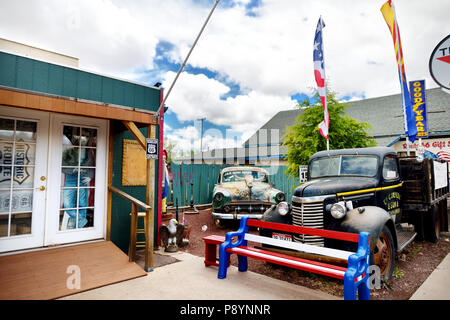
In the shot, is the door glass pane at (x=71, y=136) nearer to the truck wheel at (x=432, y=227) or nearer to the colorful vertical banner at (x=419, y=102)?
the truck wheel at (x=432, y=227)

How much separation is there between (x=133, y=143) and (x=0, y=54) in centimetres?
239

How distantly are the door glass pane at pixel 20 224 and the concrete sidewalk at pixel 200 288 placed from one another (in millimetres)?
1640

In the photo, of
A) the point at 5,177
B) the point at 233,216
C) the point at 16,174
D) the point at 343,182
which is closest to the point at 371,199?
the point at 343,182

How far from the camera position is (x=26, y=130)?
4059 mm

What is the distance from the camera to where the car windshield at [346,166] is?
471 centimetres

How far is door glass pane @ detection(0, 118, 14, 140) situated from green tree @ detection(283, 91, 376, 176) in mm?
7369

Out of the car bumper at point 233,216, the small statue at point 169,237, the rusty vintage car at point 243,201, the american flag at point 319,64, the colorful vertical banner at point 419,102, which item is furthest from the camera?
the colorful vertical banner at point 419,102

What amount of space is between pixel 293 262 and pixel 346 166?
2.56 metres

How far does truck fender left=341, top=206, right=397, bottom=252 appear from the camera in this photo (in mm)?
3372

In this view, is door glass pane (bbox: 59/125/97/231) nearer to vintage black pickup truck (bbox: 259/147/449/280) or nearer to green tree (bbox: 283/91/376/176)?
vintage black pickup truck (bbox: 259/147/449/280)

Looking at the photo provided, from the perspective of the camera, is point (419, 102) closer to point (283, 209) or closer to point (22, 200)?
point (283, 209)

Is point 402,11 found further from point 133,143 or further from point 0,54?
point 0,54

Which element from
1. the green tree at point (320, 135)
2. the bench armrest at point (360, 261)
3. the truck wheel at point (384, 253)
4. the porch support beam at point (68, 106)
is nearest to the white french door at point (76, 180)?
the porch support beam at point (68, 106)
